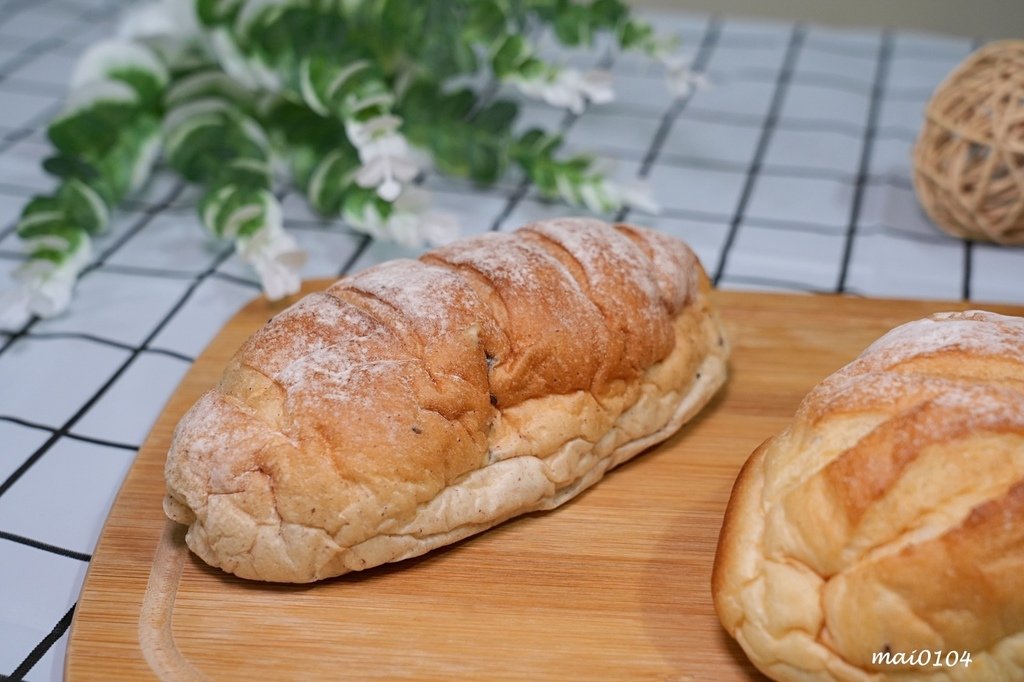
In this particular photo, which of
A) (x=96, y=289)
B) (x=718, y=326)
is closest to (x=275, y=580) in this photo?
(x=718, y=326)

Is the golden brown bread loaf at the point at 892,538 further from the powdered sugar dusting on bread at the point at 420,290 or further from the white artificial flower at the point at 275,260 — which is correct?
the white artificial flower at the point at 275,260

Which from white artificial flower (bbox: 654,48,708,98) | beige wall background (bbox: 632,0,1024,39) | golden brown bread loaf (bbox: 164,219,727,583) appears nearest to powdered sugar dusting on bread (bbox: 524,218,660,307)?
golden brown bread loaf (bbox: 164,219,727,583)

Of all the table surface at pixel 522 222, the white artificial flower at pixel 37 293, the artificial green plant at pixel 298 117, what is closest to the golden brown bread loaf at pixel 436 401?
the table surface at pixel 522 222

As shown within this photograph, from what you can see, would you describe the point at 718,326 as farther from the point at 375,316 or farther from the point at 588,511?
the point at 375,316

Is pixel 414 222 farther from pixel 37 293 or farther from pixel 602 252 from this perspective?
pixel 37 293

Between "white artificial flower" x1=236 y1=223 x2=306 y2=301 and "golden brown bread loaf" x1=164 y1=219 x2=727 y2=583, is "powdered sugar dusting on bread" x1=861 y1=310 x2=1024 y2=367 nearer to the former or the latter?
"golden brown bread loaf" x1=164 y1=219 x2=727 y2=583

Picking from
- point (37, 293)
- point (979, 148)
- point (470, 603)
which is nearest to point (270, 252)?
point (37, 293)
